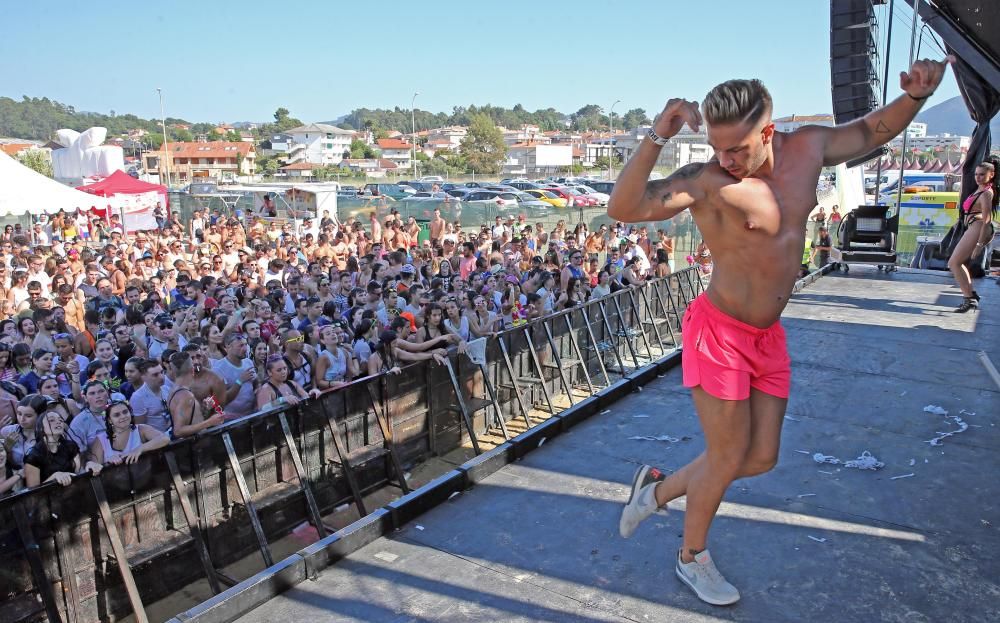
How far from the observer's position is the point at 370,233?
1756 centimetres

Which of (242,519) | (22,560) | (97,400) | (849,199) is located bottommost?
(242,519)

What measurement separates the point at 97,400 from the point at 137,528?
1.15 metres

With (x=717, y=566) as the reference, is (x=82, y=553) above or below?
below

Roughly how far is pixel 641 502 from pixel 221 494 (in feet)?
9.23

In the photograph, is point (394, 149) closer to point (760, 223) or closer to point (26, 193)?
point (26, 193)

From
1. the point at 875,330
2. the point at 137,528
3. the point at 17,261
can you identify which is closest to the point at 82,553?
the point at 137,528

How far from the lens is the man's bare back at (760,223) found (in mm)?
2488

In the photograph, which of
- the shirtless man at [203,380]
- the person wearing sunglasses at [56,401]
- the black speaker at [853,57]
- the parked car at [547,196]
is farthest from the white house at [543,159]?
the person wearing sunglasses at [56,401]

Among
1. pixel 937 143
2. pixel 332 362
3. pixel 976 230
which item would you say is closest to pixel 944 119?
pixel 937 143

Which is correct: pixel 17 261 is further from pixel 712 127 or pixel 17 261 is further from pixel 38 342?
pixel 712 127

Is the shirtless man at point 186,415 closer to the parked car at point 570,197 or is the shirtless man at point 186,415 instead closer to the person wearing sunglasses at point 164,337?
the person wearing sunglasses at point 164,337

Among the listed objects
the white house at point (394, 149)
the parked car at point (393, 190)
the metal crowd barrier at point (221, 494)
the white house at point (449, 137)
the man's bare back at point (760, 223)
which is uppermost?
the white house at point (449, 137)

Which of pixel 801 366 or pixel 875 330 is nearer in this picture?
pixel 801 366

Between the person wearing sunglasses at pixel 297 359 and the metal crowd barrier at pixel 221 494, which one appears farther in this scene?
the person wearing sunglasses at pixel 297 359
